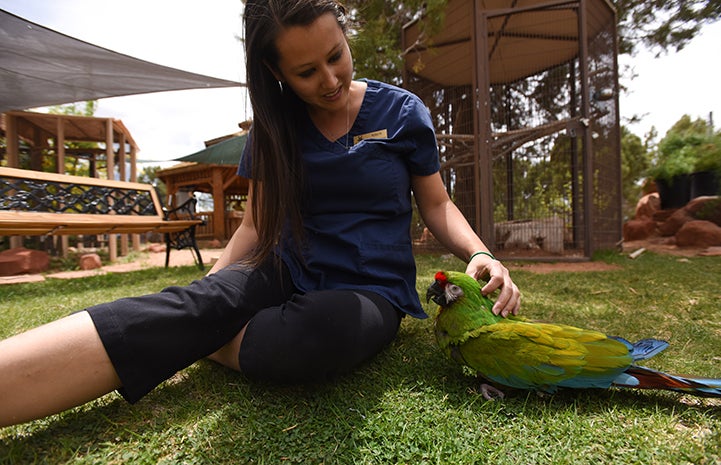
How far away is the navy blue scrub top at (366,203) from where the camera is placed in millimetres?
1440

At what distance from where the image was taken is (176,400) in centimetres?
115

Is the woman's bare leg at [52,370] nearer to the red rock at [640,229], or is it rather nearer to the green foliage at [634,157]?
the red rock at [640,229]

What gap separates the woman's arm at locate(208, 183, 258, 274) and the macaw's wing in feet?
3.24

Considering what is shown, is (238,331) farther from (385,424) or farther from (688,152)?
→ (688,152)

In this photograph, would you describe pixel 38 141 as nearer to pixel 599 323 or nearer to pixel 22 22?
pixel 22 22

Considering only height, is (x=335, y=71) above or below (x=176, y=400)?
above

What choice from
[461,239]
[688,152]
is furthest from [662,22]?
[461,239]

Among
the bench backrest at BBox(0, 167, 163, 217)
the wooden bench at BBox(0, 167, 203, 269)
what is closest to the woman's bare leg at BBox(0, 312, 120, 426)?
the wooden bench at BBox(0, 167, 203, 269)

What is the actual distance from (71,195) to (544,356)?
4.58 metres

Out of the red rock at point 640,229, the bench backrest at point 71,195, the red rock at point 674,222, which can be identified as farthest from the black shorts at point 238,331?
the red rock at point 640,229

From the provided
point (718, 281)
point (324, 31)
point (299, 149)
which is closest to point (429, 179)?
point (299, 149)

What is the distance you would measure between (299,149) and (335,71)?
1.15 feet

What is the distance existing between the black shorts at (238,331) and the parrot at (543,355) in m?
0.29

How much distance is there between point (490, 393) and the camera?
1.15 meters
